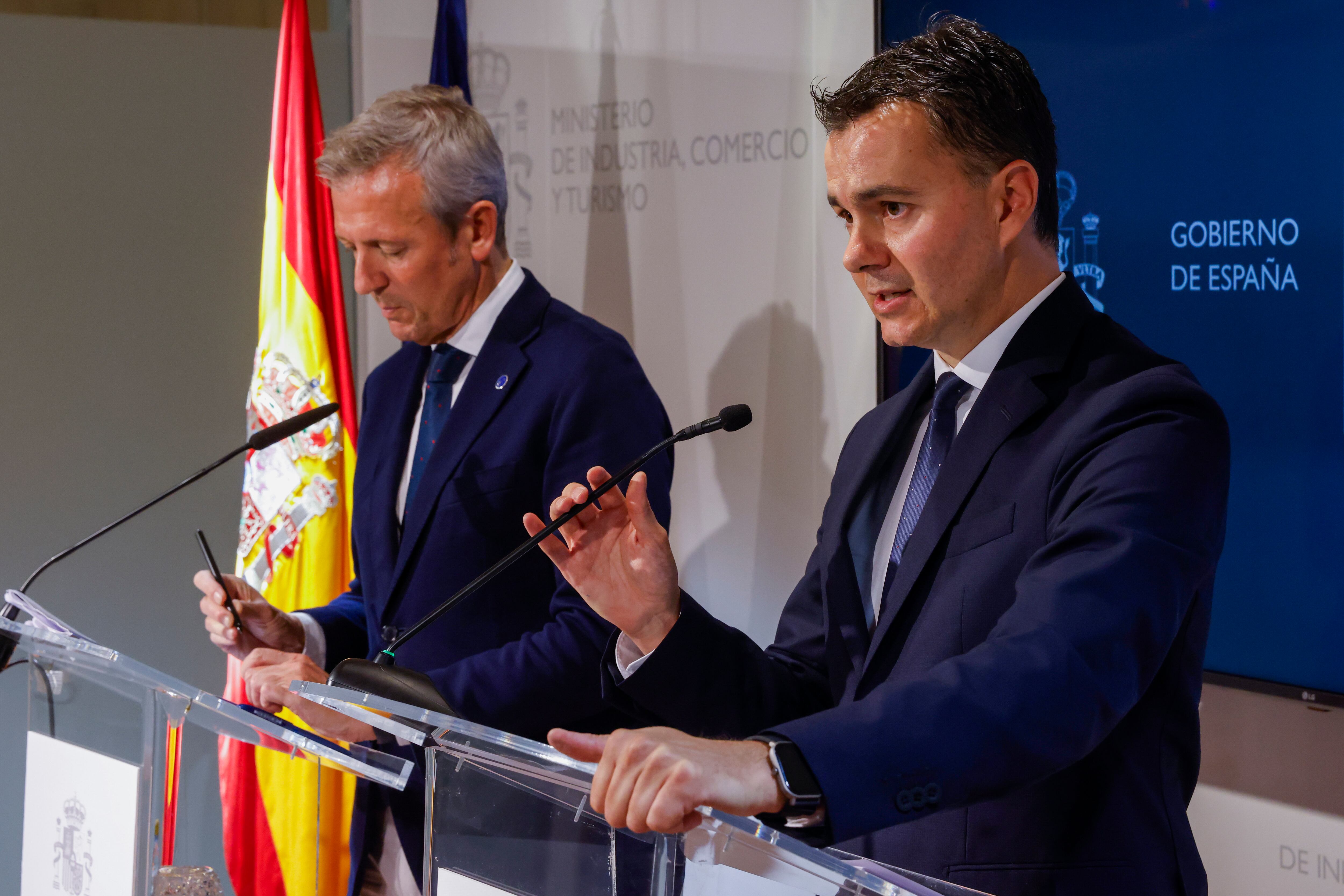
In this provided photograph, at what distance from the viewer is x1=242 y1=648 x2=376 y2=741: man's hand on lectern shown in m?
1.92

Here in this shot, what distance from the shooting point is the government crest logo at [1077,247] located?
249cm

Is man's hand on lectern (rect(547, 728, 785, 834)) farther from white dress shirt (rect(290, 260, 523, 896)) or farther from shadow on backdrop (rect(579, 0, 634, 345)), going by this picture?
shadow on backdrop (rect(579, 0, 634, 345))

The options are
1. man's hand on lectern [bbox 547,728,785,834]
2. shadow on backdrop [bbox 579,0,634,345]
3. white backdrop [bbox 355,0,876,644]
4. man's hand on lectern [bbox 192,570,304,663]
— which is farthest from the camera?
shadow on backdrop [bbox 579,0,634,345]

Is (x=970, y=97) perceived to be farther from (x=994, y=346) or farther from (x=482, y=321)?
(x=482, y=321)

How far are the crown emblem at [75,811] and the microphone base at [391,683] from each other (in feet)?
1.64

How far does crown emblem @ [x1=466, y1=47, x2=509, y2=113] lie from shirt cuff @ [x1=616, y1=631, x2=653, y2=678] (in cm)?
267

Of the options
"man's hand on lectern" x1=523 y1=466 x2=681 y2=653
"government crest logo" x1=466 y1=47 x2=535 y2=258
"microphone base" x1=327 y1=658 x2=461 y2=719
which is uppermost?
"government crest logo" x1=466 y1=47 x2=535 y2=258

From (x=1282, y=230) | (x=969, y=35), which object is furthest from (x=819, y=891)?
(x=1282, y=230)

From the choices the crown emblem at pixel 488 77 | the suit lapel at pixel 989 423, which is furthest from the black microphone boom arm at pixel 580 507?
the crown emblem at pixel 488 77

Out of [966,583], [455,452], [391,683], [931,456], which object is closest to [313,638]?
[455,452]

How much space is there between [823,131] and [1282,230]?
1093 mm

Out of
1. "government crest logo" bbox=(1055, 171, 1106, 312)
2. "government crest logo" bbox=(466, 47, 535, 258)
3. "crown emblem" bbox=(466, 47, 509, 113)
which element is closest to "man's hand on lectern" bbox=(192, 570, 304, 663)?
"government crest logo" bbox=(1055, 171, 1106, 312)

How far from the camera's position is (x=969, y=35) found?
5.14ft

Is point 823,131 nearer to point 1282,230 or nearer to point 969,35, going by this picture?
point 1282,230
